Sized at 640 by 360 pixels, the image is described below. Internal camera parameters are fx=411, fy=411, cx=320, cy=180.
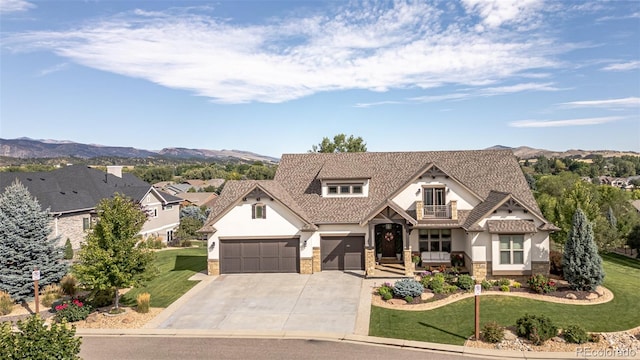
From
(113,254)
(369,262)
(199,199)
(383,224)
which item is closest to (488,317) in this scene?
(369,262)

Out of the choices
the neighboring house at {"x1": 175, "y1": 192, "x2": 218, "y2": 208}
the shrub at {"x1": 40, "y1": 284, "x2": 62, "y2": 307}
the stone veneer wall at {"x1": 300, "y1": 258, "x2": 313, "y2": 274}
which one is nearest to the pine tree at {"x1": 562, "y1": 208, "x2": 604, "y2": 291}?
the stone veneer wall at {"x1": 300, "y1": 258, "x2": 313, "y2": 274}

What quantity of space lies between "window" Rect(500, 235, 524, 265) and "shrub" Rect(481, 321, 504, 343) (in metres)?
8.90

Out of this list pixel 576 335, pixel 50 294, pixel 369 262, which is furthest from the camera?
pixel 369 262

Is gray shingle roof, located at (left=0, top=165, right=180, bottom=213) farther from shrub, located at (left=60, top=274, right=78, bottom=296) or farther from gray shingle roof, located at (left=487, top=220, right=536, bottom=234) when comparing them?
gray shingle roof, located at (left=487, top=220, right=536, bottom=234)

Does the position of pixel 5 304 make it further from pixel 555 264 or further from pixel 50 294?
pixel 555 264

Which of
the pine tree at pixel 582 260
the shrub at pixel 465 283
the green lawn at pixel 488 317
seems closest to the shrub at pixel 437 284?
the shrub at pixel 465 283

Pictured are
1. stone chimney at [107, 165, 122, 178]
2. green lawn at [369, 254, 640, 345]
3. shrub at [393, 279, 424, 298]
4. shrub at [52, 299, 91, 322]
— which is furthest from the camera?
stone chimney at [107, 165, 122, 178]

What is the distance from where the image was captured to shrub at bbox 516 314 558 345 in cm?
1530

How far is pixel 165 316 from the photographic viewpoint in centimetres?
1928

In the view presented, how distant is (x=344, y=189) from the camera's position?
28719mm

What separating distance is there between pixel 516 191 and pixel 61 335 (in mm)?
25927

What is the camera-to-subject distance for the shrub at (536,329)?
15.3 metres

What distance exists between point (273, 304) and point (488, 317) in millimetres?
10148

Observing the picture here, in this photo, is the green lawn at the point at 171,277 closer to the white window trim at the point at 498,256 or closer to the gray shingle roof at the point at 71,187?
the gray shingle roof at the point at 71,187
